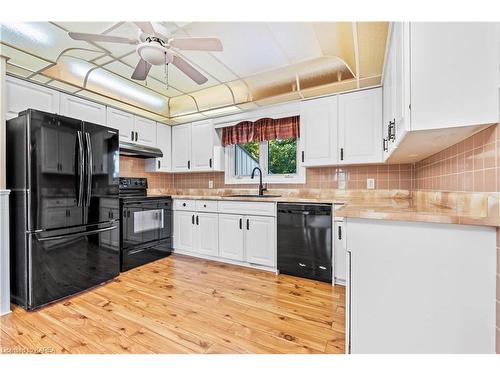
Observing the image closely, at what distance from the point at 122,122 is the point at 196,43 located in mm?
1946

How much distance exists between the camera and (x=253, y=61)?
227cm

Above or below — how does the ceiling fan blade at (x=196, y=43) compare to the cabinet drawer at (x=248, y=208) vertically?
above

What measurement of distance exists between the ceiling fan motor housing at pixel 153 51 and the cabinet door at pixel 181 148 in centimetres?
194

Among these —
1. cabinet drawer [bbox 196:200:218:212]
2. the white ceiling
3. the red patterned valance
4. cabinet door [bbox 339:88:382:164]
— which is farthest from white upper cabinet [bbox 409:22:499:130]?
cabinet drawer [bbox 196:200:218:212]

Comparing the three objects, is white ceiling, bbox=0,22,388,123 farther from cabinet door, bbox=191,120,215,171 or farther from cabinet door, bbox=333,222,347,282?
cabinet door, bbox=333,222,347,282

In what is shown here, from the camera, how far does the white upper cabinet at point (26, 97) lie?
6.77ft

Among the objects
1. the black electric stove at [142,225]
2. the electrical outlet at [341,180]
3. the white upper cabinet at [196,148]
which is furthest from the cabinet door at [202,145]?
the electrical outlet at [341,180]

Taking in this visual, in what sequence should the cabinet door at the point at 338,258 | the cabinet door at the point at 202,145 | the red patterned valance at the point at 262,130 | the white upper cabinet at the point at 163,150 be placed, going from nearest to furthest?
the cabinet door at the point at 338,258 → the red patterned valance at the point at 262,130 → the cabinet door at the point at 202,145 → the white upper cabinet at the point at 163,150

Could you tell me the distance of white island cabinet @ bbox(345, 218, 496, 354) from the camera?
884 mm

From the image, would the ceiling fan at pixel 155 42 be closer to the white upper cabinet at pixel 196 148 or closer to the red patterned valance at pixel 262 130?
the red patterned valance at pixel 262 130

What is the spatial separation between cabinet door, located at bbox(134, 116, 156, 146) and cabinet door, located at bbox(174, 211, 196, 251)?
117 cm
